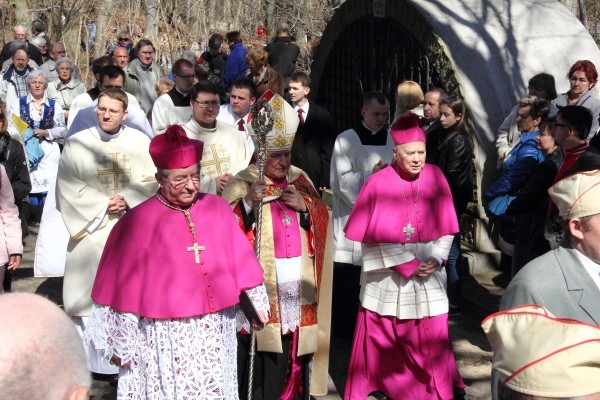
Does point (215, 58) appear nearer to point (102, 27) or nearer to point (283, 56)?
point (283, 56)

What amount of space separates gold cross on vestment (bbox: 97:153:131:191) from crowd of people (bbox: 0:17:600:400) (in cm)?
1

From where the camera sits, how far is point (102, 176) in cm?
698

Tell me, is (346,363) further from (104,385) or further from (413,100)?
(413,100)

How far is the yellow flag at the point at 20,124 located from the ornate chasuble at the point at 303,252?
5.60 meters

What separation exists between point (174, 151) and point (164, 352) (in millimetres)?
988

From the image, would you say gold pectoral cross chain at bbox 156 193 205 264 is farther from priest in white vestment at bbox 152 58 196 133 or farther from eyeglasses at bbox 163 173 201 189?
priest in white vestment at bbox 152 58 196 133

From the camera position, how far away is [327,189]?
9.64m

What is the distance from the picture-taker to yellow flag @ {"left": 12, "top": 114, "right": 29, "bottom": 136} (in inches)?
439

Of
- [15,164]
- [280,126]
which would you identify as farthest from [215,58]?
[280,126]

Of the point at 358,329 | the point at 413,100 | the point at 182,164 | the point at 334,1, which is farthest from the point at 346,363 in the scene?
the point at 334,1

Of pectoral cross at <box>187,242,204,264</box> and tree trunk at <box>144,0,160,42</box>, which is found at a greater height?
tree trunk at <box>144,0,160,42</box>

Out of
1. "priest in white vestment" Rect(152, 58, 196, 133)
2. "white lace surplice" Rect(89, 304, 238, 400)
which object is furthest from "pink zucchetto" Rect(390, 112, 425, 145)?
"priest in white vestment" Rect(152, 58, 196, 133)

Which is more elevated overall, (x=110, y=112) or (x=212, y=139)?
(x=110, y=112)

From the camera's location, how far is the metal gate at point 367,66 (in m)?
10.8
